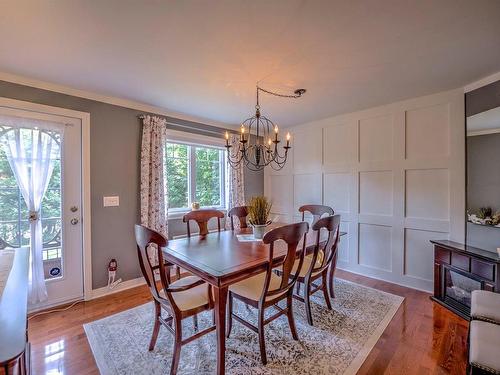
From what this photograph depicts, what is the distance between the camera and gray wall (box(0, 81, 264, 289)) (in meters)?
2.70

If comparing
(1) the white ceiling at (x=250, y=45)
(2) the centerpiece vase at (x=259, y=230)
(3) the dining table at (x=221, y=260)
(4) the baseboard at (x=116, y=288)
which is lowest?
(4) the baseboard at (x=116, y=288)

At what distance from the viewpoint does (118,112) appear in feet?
9.41

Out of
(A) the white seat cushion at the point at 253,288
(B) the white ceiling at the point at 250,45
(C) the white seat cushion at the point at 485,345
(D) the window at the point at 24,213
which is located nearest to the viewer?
(C) the white seat cushion at the point at 485,345

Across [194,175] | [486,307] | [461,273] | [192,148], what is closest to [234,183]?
[194,175]

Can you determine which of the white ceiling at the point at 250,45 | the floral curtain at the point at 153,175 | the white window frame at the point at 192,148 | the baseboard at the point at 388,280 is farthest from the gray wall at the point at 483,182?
the floral curtain at the point at 153,175

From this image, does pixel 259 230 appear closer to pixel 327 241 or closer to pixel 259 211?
pixel 259 211

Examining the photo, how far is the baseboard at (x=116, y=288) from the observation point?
271 cm

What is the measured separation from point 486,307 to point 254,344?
1.69 metres

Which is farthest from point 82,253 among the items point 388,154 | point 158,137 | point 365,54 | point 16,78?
point 388,154

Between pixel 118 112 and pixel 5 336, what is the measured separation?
8.64ft

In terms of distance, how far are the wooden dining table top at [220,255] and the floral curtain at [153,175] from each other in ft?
3.33

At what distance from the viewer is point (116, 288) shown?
2.87 metres

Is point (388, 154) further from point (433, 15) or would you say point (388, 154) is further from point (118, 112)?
point (118, 112)

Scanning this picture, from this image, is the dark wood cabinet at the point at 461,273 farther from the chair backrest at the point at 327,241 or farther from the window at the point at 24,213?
the window at the point at 24,213
